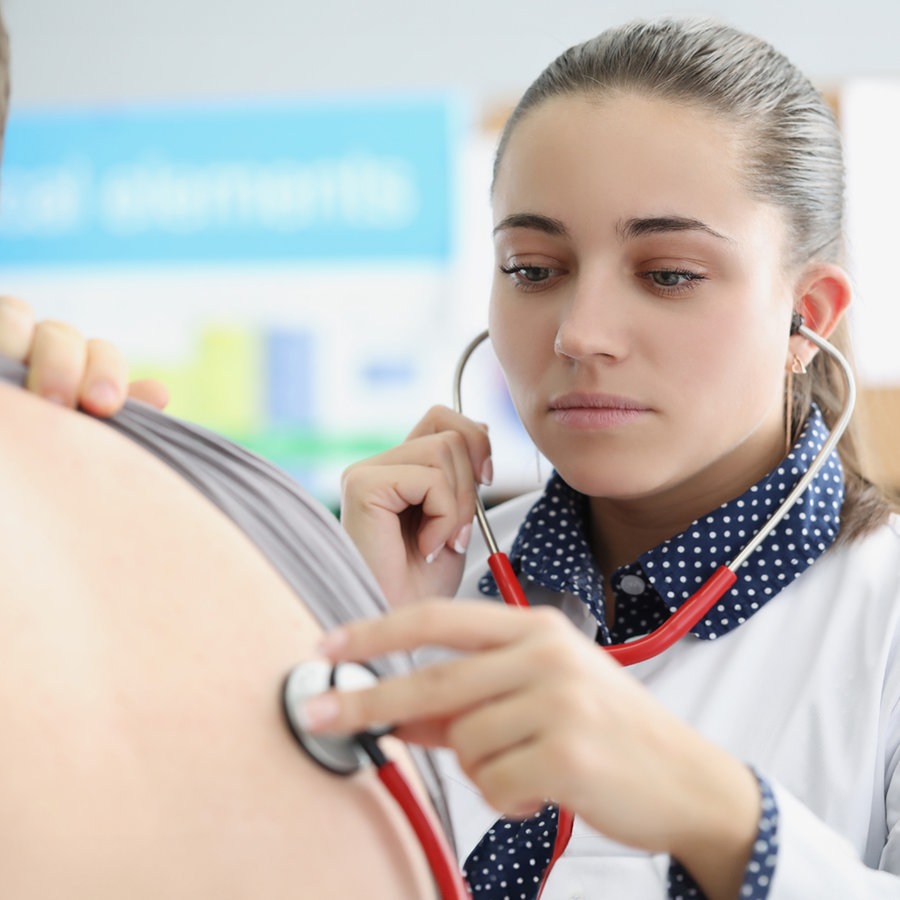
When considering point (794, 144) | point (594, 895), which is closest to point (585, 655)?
point (594, 895)

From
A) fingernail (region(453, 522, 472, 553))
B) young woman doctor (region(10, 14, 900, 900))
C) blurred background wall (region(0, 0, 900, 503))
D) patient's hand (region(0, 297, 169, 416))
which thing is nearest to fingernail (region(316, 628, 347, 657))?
patient's hand (region(0, 297, 169, 416))

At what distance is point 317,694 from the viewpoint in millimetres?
556

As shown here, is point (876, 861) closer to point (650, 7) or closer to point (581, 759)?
point (581, 759)

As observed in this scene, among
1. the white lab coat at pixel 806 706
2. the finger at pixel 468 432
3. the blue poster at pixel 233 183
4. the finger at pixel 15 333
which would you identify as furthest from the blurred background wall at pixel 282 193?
the finger at pixel 15 333

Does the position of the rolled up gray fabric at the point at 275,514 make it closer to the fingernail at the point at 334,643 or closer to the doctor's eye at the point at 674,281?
the fingernail at the point at 334,643

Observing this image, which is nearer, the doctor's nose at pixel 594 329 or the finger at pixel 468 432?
the doctor's nose at pixel 594 329

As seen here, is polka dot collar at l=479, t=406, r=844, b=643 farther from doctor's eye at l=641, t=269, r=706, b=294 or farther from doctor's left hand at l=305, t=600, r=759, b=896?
doctor's left hand at l=305, t=600, r=759, b=896

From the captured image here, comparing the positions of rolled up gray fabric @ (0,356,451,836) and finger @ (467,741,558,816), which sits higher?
rolled up gray fabric @ (0,356,451,836)

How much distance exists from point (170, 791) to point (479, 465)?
0.80 m

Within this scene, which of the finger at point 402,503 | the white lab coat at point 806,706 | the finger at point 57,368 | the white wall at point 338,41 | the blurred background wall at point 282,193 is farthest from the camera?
the blurred background wall at point 282,193

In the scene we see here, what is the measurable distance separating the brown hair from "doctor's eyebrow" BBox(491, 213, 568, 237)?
14 cm

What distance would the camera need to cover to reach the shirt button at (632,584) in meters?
1.18

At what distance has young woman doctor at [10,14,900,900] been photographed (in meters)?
→ 1.05

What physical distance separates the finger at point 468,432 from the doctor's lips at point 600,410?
0.63ft
